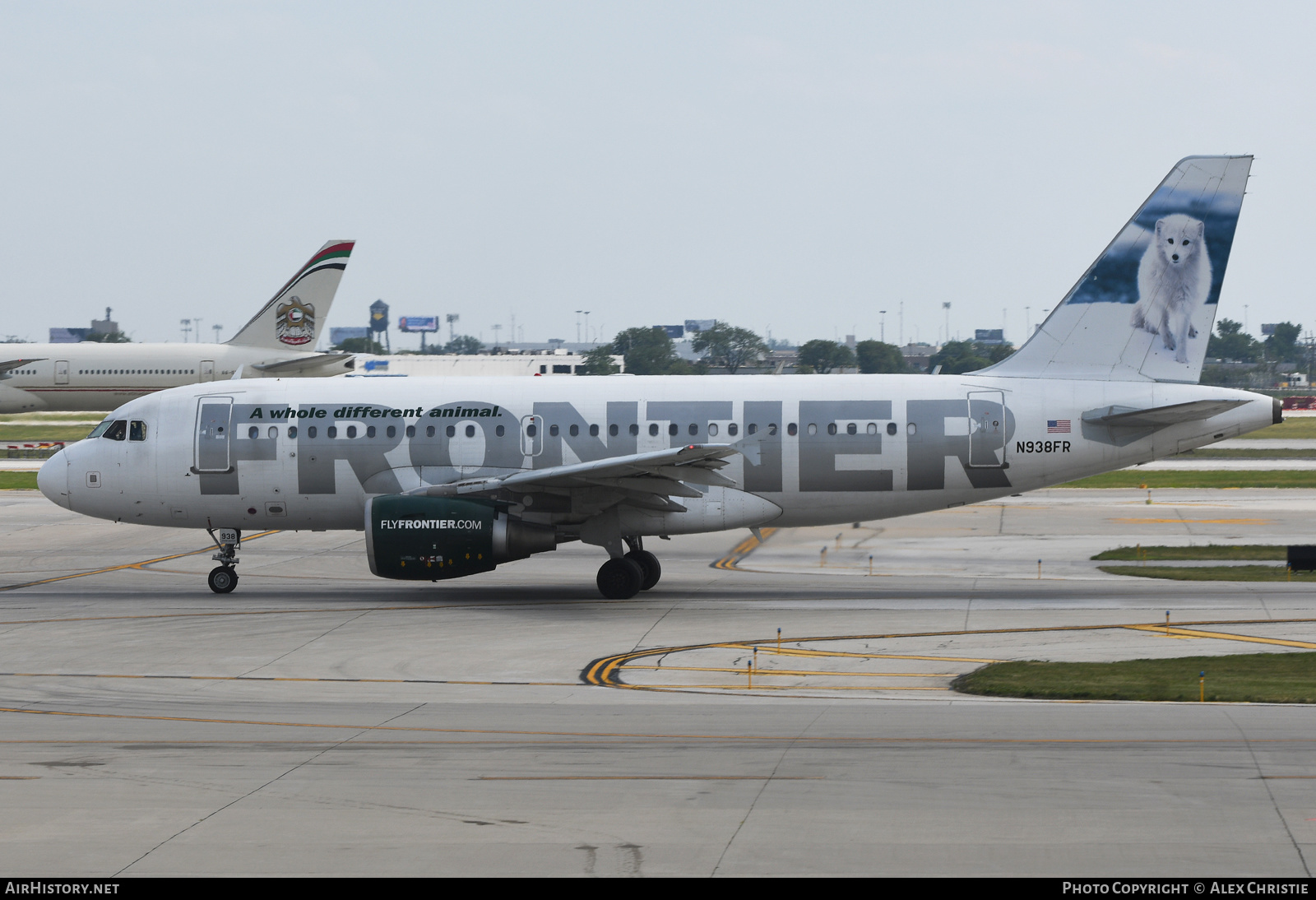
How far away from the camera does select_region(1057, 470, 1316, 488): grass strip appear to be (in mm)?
48000

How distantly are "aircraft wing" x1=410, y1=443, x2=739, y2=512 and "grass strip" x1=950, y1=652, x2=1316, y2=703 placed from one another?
25.2ft

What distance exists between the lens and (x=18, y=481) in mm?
52594

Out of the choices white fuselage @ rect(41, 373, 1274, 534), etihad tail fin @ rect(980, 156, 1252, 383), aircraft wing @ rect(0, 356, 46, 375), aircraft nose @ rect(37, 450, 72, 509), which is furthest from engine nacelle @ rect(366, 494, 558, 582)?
aircraft wing @ rect(0, 356, 46, 375)

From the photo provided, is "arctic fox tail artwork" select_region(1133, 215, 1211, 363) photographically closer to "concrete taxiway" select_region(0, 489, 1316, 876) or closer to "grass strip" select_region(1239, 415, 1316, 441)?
"concrete taxiway" select_region(0, 489, 1316, 876)

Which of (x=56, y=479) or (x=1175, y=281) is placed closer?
(x=1175, y=281)

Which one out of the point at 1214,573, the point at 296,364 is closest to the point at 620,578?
the point at 1214,573

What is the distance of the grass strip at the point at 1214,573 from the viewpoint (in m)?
28.2

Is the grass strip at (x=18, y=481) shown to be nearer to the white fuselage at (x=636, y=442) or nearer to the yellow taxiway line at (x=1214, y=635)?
the white fuselage at (x=636, y=442)

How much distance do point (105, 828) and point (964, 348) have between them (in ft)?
434

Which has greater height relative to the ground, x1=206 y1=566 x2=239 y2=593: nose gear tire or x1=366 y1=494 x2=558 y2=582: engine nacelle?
x1=366 y1=494 x2=558 y2=582: engine nacelle

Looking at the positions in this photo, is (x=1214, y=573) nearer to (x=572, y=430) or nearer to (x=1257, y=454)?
(x=572, y=430)

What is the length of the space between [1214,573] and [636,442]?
13.4m

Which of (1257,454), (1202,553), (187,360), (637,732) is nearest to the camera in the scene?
(637,732)

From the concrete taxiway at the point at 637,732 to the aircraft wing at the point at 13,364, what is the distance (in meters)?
46.5
